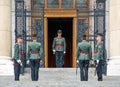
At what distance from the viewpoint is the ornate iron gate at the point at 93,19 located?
31.1m

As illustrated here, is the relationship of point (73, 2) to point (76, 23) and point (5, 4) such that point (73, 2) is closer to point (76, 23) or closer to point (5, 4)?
point (76, 23)

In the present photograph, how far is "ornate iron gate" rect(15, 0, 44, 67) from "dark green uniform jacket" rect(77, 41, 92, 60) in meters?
4.62

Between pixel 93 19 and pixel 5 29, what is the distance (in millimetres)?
4526

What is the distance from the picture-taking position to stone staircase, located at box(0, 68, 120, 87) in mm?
23484

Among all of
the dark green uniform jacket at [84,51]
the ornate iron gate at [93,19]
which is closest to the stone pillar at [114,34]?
the ornate iron gate at [93,19]

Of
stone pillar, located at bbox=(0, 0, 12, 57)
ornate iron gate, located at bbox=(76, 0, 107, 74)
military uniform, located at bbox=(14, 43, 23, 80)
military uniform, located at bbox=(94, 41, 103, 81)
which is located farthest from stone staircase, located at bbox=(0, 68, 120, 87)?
ornate iron gate, located at bbox=(76, 0, 107, 74)

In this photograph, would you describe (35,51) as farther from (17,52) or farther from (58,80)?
(58,80)

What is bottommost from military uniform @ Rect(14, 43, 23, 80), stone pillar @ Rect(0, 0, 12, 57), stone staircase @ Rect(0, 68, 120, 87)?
stone staircase @ Rect(0, 68, 120, 87)

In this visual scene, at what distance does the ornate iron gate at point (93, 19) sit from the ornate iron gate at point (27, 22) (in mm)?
1680

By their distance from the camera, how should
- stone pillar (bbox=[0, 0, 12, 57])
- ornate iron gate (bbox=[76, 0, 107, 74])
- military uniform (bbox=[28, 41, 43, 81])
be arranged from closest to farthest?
military uniform (bbox=[28, 41, 43, 81])
stone pillar (bbox=[0, 0, 12, 57])
ornate iron gate (bbox=[76, 0, 107, 74])

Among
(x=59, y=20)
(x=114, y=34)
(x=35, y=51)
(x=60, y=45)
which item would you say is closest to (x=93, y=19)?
(x=114, y=34)

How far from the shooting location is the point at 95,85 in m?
23.3

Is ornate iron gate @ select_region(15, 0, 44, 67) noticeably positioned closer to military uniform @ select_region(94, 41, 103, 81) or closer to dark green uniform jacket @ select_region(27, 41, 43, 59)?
dark green uniform jacket @ select_region(27, 41, 43, 59)

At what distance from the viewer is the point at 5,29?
30406mm
